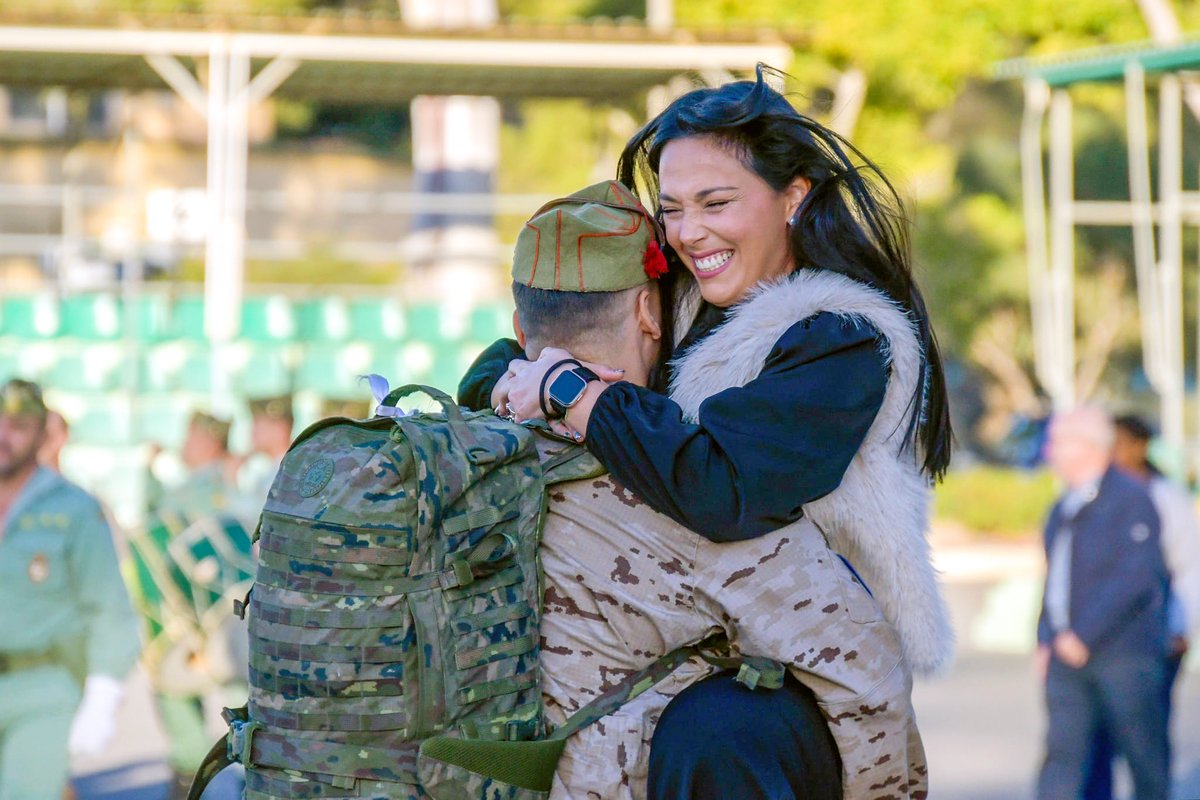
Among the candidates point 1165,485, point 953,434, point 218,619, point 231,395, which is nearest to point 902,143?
point 231,395

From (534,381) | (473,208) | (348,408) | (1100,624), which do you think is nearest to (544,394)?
(534,381)

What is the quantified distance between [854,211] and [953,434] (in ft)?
1.55

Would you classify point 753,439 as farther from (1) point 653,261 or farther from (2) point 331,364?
(2) point 331,364

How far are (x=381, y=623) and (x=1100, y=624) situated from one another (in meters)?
4.81

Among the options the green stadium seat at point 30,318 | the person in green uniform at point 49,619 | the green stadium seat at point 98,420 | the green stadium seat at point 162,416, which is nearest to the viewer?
the person in green uniform at point 49,619

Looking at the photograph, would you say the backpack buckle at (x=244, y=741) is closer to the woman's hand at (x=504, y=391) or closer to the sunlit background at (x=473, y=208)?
the woman's hand at (x=504, y=391)

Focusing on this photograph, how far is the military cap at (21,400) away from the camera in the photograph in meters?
6.27

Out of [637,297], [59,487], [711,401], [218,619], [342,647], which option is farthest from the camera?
[218,619]

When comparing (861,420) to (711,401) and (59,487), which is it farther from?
(59,487)

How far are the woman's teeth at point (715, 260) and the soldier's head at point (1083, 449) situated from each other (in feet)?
14.2

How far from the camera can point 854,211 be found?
2.88 m

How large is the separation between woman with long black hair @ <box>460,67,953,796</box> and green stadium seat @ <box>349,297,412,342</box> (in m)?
12.7

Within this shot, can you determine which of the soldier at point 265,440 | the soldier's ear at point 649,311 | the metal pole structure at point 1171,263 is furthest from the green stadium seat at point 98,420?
the soldier's ear at point 649,311

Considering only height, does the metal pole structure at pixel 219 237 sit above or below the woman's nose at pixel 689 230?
above
